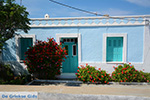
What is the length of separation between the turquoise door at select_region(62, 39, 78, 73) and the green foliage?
2141mm

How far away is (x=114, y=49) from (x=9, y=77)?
18.8ft

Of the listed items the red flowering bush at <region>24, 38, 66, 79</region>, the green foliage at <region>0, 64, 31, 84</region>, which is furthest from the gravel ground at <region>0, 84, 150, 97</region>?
the red flowering bush at <region>24, 38, 66, 79</region>

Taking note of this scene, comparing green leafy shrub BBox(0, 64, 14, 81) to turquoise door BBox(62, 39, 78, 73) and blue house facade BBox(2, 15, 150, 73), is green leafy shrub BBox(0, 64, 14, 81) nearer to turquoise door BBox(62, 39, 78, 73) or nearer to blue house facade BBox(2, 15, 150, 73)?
blue house facade BBox(2, 15, 150, 73)

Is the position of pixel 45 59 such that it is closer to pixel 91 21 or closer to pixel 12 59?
pixel 12 59

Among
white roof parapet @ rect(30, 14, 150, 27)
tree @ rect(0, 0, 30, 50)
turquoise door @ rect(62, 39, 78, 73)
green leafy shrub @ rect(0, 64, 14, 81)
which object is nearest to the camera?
tree @ rect(0, 0, 30, 50)

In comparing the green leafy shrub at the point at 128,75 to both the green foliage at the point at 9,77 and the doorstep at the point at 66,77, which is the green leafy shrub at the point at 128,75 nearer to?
the doorstep at the point at 66,77

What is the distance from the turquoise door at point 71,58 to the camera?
7395 millimetres

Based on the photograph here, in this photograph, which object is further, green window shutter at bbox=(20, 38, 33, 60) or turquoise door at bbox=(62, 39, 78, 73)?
turquoise door at bbox=(62, 39, 78, 73)

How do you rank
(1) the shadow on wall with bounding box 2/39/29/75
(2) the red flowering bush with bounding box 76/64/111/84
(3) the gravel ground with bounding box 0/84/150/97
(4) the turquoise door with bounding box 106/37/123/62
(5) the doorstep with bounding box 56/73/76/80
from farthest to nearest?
(1) the shadow on wall with bounding box 2/39/29/75, (5) the doorstep with bounding box 56/73/76/80, (4) the turquoise door with bounding box 106/37/123/62, (2) the red flowering bush with bounding box 76/64/111/84, (3) the gravel ground with bounding box 0/84/150/97

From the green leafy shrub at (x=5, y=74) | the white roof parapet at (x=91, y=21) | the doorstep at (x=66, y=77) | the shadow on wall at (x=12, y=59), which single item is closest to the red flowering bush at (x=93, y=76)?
the doorstep at (x=66, y=77)

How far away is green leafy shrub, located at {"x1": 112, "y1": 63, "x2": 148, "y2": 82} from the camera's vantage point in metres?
6.04

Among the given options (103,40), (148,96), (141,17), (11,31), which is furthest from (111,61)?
(11,31)

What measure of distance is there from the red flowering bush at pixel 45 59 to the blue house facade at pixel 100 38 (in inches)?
25.0

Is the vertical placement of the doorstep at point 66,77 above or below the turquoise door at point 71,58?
below
